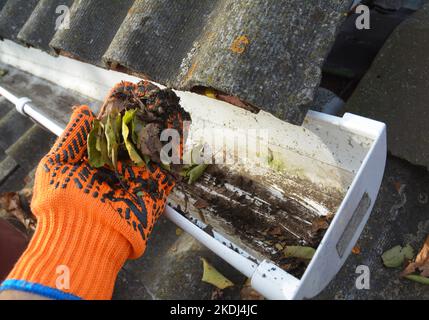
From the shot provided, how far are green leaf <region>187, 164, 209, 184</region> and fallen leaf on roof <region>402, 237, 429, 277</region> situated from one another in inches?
42.9

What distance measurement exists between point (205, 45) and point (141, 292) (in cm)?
108

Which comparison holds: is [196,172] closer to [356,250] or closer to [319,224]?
[319,224]

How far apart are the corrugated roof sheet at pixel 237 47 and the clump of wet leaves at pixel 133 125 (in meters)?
0.11

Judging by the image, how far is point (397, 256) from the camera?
1405mm

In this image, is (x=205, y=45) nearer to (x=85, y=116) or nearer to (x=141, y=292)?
(x=85, y=116)

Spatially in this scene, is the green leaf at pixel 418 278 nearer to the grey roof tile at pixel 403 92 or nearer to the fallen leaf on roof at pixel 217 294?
the grey roof tile at pixel 403 92

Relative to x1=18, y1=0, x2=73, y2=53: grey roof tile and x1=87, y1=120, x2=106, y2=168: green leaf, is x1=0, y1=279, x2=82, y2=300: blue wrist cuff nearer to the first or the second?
x1=87, y1=120, x2=106, y2=168: green leaf

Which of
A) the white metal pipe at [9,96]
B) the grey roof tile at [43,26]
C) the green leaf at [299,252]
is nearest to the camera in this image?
the green leaf at [299,252]

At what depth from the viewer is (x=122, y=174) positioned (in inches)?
60.7

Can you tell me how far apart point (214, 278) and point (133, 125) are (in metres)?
0.71

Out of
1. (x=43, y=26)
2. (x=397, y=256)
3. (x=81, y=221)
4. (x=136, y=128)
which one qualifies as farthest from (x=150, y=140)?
(x=43, y=26)

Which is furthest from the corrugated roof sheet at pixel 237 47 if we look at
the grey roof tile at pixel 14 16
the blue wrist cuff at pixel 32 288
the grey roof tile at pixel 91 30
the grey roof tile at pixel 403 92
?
the grey roof tile at pixel 14 16

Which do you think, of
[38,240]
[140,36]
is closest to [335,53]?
[140,36]

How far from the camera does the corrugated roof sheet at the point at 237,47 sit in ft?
4.15
